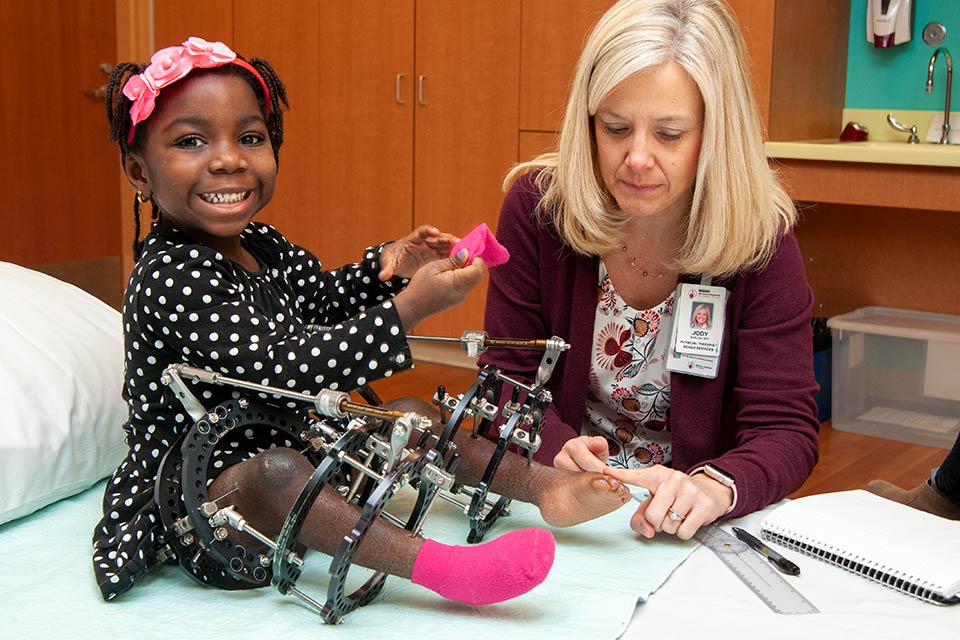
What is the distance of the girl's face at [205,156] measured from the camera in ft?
3.79

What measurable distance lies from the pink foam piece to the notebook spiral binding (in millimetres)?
442

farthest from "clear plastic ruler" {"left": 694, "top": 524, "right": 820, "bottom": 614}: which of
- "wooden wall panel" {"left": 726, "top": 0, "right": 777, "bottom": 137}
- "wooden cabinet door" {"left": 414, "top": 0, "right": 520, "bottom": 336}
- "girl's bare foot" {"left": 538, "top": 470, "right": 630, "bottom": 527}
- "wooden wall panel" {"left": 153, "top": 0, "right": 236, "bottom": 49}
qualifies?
"wooden wall panel" {"left": 153, "top": 0, "right": 236, "bottom": 49}

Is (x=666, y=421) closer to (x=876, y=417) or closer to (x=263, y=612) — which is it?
(x=263, y=612)

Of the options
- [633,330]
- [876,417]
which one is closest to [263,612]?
[633,330]

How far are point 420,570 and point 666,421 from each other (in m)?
0.65

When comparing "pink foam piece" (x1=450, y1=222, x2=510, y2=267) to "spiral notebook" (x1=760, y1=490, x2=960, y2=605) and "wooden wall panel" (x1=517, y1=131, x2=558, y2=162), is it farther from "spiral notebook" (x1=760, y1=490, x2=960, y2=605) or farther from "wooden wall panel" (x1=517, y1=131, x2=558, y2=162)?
"wooden wall panel" (x1=517, y1=131, x2=558, y2=162)

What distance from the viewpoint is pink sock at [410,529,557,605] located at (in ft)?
3.22

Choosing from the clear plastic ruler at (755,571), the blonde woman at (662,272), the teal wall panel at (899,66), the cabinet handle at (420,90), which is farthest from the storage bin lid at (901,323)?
the clear plastic ruler at (755,571)

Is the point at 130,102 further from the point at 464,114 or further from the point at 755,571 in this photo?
the point at 464,114

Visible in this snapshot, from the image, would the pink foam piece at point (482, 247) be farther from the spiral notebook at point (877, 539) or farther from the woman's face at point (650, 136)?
the spiral notebook at point (877, 539)

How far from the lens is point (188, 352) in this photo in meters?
1.10

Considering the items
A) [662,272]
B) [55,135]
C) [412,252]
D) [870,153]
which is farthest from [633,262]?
[55,135]

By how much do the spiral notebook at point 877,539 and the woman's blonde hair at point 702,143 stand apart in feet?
1.19

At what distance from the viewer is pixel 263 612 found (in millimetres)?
1021
